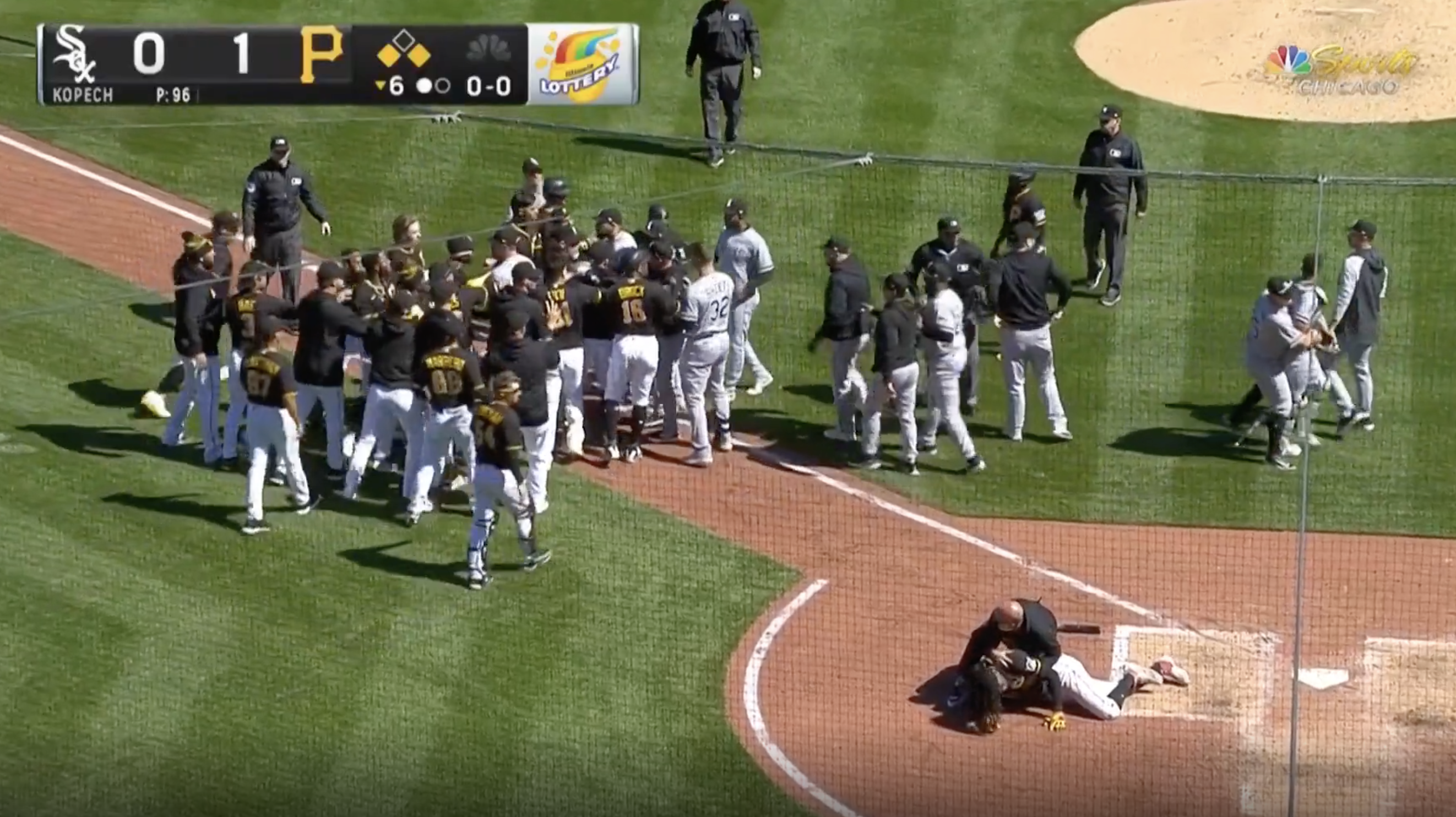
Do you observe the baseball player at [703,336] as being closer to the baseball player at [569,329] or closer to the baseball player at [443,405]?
the baseball player at [569,329]

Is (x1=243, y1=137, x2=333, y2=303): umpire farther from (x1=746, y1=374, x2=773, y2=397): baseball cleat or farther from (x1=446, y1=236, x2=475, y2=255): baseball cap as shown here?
(x1=746, y1=374, x2=773, y2=397): baseball cleat

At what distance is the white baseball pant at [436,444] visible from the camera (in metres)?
17.4

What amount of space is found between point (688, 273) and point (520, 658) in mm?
3784

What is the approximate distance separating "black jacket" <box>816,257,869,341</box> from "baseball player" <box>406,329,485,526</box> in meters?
2.74

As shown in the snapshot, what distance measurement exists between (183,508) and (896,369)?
5.15m

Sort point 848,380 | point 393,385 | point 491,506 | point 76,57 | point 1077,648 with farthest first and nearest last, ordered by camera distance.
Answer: point 76,57, point 848,380, point 393,385, point 491,506, point 1077,648

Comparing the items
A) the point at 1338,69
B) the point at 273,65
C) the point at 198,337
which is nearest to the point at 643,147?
the point at 273,65

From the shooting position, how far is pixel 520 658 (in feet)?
53.2

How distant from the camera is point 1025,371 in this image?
19.3 m

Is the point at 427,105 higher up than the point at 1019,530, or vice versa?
the point at 427,105

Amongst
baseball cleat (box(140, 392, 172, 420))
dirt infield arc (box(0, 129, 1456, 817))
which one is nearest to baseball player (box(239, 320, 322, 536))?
baseball cleat (box(140, 392, 172, 420))

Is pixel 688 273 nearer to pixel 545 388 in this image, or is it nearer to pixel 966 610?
pixel 545 388

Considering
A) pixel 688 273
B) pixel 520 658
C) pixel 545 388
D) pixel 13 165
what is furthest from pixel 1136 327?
pixel 13 165

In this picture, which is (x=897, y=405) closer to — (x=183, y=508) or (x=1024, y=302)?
(x=1024, y=302)
